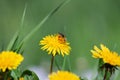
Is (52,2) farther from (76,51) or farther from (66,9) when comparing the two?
(76,51)

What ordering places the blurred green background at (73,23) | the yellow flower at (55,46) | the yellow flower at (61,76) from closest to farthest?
the yellow flower at (61,76) → the yellow flower at (55,46) → the blurred green background at (73,23)

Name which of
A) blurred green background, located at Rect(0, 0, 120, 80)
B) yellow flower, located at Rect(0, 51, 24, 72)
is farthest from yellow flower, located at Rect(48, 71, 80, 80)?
blurred green background, located at Rect(0, 0, 120, 80)

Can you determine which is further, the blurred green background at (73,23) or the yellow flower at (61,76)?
the blurred green background at (73,23)

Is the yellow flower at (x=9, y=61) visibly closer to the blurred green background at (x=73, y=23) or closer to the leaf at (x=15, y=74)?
the leaf at (x=15, y=74)

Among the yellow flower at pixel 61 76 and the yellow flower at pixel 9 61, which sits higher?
the yellow flower at pixel 9 61

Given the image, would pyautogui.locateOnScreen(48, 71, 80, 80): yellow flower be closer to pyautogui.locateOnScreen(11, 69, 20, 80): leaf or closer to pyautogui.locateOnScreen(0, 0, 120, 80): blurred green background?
pyautogui.locateOnScreen(11, 69, 20, 80): leaf

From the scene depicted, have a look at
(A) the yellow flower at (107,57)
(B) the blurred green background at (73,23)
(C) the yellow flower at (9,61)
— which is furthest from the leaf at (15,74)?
(B) the blurred green background at (73,23)
